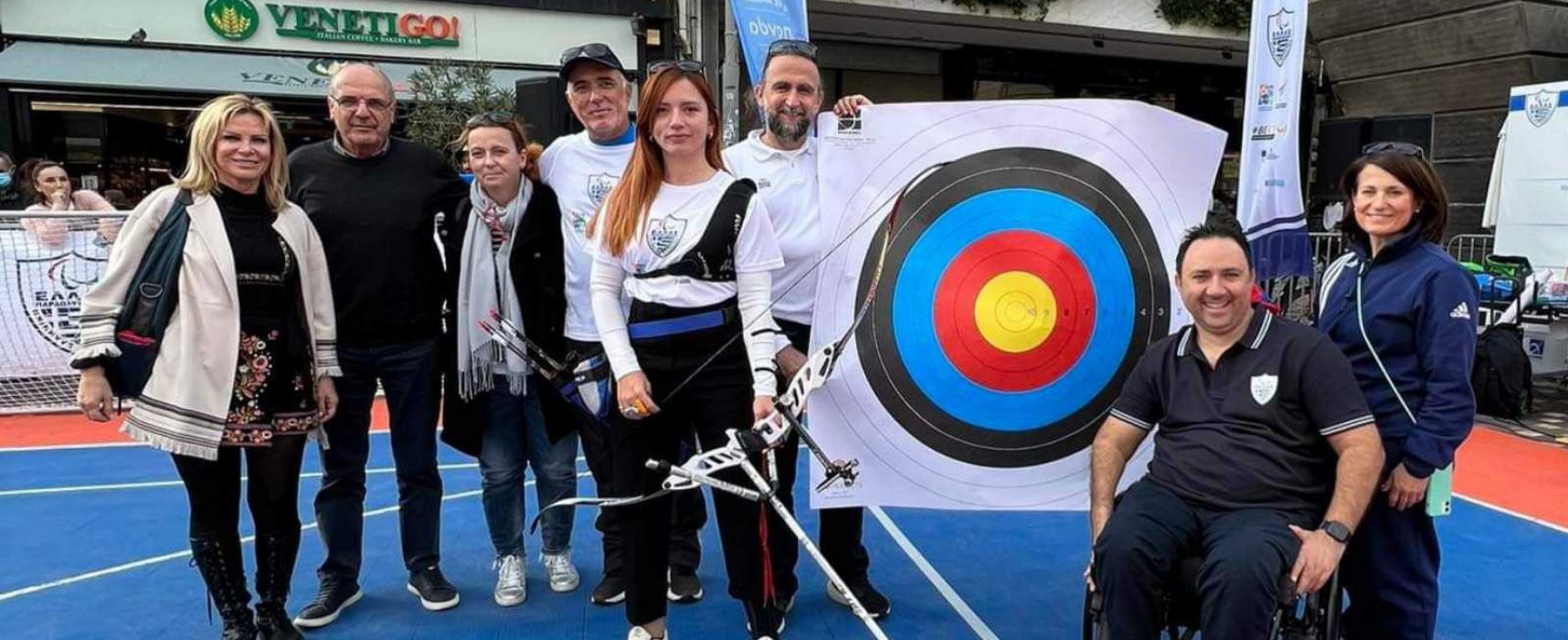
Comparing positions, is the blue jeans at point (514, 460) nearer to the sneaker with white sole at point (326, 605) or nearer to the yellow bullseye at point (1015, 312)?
the sneaker with white sole at point (326, 605)

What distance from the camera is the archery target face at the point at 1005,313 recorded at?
2469 mm

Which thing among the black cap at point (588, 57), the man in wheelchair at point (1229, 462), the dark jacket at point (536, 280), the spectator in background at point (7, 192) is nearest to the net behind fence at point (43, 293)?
the spectator in background at point (7, 192)

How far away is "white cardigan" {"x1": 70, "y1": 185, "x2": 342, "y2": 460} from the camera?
88.4 inches

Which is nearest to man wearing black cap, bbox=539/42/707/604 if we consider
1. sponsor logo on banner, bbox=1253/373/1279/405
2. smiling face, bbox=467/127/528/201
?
smiling face, bbox=467/127/528/201

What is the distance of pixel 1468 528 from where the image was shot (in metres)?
3.83

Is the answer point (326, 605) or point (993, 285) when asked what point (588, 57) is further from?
point (326, 605)

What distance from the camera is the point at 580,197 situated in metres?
2.68

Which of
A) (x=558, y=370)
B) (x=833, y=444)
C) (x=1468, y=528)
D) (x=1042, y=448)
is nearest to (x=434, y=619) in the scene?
(x=558, y=370)

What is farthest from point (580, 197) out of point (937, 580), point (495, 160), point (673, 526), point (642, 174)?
point (937, 580)

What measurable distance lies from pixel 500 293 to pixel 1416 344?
227 cm

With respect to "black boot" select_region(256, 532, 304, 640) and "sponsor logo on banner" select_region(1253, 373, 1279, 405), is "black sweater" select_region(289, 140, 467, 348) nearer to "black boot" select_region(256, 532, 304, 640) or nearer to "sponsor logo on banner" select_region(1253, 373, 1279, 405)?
"black boot" select_region(256, 532, 304, 640)

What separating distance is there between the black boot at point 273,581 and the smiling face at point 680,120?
1520 mm

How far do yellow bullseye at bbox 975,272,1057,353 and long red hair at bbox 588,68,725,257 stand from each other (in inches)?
33.6

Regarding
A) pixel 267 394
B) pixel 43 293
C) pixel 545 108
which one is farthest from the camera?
pixel 43 293
